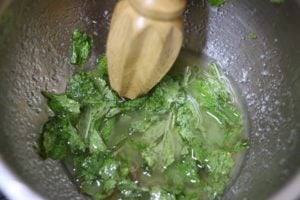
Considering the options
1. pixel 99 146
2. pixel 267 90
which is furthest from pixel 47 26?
pixel 267 90

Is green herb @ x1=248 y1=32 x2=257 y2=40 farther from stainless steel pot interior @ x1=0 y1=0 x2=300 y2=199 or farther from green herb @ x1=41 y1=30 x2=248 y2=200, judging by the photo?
green herb @ x1=41 y1=30 x2=248 y2=200

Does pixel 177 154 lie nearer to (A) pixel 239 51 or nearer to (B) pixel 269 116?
(B) pixel 269 116

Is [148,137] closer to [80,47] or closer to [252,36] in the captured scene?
[80,47]

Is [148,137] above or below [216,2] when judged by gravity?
below

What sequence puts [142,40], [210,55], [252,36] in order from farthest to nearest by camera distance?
[210,55] < [252,36] < [142,40]

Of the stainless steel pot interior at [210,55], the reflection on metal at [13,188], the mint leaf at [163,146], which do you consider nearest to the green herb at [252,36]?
the stainless steel pot interior at [210,55]

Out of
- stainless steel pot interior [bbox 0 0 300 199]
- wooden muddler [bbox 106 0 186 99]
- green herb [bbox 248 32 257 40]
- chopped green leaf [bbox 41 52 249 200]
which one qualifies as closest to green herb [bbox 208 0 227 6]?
stainless steel pot interior [bbox 0 0 300 199]

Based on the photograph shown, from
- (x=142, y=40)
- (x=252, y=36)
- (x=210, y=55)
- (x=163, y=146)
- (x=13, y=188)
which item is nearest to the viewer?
(x=13, y=188)

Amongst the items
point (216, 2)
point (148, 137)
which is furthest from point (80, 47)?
point (216, 2)
